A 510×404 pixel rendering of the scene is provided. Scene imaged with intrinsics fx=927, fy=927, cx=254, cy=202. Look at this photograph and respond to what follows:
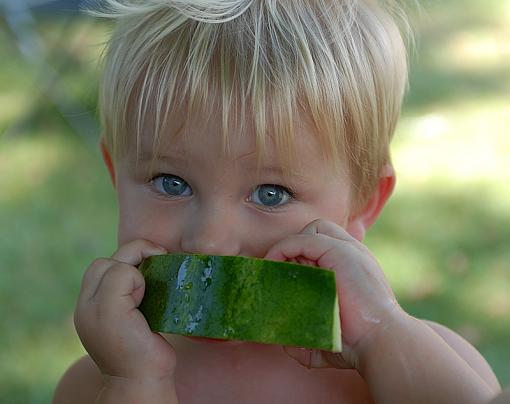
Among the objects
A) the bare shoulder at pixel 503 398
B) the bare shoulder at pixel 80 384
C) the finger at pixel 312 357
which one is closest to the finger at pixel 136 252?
the finger at pixel 312 357

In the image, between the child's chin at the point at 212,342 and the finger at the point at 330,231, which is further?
the child's chin at the point at 212,342

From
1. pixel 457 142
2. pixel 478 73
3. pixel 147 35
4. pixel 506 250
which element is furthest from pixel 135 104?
pixel 478 73

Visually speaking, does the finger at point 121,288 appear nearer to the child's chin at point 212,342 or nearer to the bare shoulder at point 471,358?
the child's chin at point 212,342

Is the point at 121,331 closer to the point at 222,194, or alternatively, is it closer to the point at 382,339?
the point at 222,194

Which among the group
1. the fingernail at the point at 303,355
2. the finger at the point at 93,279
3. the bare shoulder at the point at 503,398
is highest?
the bare shoulder at the point at 503,398

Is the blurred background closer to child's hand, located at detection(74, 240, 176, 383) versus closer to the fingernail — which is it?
child's hand, located at detection(74, 240, 176, 383)

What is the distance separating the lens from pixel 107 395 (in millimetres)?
2104

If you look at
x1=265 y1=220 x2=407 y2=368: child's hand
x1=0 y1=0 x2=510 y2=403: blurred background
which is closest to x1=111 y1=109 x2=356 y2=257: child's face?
x1=265 y1=220 x2=407 y2=368: child's hand

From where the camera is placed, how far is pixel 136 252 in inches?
87.7

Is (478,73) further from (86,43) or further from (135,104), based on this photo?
(135,104)

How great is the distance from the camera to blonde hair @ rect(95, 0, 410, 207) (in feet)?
7.28

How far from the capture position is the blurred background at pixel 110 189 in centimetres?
392

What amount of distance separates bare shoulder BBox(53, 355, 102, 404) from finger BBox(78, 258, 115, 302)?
50cm

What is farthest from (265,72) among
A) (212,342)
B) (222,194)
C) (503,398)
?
(503,398)
